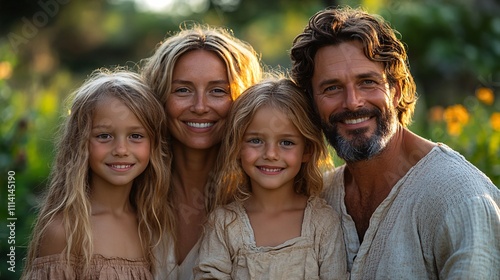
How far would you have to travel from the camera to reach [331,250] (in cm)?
342

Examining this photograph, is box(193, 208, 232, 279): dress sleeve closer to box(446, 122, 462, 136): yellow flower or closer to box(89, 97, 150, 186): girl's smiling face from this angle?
box(89, 97, 150, 186): girl's smiling face

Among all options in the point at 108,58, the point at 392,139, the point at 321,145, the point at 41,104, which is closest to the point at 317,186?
the point at 321,145

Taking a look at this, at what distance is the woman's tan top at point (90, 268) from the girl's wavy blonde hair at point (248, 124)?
22.5 inches

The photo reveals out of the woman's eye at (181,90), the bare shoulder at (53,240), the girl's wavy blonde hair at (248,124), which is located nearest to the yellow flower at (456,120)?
the girl's wavy blonde hair at (248,124)

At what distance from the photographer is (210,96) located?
3805 mm

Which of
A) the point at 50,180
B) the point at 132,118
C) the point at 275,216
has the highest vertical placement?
the point at 132,118

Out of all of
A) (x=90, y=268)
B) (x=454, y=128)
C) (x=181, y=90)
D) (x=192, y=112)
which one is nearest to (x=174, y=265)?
(x=90, y=268)

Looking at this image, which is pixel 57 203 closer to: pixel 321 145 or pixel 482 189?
pixel 321 145

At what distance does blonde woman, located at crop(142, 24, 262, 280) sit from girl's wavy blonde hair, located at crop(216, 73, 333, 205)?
0.18 meters

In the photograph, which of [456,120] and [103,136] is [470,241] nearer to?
→ [103,136]

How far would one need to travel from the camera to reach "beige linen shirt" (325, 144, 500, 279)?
2971 mm

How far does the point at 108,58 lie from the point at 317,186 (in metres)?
13.8

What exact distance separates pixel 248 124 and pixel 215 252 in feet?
2.15

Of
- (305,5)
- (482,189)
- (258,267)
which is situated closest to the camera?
(482,189)
